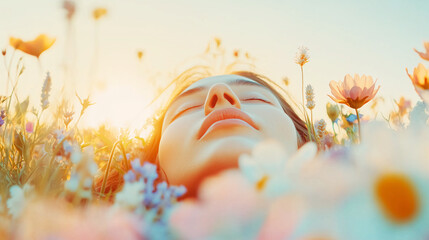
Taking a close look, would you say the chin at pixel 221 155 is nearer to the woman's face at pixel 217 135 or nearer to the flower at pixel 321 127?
the woman's face at pixel 217 135

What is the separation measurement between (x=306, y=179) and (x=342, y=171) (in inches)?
0.8

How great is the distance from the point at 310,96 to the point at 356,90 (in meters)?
0.46

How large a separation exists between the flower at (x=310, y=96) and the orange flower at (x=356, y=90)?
0.41m

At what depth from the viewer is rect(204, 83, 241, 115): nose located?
Answer: 36.4 inches

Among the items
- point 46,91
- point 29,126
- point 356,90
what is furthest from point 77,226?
point 29,126

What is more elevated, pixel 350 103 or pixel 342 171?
pixel 350 103

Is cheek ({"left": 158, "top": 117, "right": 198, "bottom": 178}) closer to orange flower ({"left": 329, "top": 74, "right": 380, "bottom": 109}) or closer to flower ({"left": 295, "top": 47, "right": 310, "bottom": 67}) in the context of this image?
orange flower ({"left": 329, "top": 74, "right": 380, "bottom": 109})

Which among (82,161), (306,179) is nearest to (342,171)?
(306,179)

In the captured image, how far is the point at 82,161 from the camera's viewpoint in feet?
0.95

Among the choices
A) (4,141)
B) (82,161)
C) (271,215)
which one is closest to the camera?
(271,215)

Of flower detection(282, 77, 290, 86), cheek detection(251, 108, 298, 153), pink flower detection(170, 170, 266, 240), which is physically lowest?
pink flower detection(170, 170, 266, 240)

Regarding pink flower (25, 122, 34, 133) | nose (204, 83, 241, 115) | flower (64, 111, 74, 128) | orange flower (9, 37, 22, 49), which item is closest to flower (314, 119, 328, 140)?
nose (204, 83, 241, 115)

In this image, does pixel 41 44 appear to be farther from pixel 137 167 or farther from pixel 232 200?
pixel 232 200

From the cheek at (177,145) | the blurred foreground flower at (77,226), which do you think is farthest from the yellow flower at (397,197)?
the cheek at (177,145)
